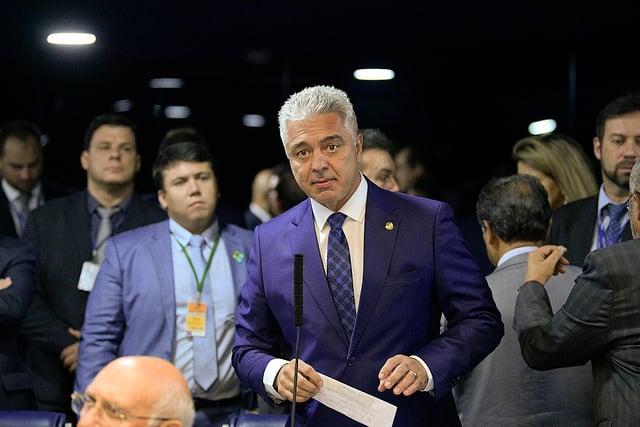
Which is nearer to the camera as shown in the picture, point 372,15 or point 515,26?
point 372,15

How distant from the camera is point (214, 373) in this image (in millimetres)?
4164

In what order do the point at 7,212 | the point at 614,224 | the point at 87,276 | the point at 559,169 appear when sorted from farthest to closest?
1. the point at 7,212
2. the point at 559,169
3. the point at 87,276
4. the point at 614,224

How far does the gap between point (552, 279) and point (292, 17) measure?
3.32 metres

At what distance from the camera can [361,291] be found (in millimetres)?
2869

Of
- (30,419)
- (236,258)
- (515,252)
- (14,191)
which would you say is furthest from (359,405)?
(14,191)

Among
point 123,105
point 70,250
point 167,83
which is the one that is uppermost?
point 167,83

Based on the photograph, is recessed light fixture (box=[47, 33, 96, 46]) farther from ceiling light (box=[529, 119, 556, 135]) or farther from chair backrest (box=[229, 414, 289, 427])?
chair backrest (box=[229, 414, 289, 427])

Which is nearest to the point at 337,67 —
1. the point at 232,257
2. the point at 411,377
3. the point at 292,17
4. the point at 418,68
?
the point at 418,68

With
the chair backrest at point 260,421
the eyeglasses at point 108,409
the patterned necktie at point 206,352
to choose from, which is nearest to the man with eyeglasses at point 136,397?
the eyeglasses at point 108,409

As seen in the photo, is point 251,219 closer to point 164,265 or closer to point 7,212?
point 7,212

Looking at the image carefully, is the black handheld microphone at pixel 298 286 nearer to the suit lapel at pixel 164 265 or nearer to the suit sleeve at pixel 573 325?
the suit sleeve at pixel 573 325

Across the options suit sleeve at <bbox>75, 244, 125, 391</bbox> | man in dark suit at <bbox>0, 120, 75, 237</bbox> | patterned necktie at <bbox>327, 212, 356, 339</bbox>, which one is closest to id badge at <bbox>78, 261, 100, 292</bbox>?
suit sleeve at <bbox>75, 244, 125, 391</bbox>

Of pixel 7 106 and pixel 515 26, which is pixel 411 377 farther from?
pixel 7 106

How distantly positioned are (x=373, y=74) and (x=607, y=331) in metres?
5.02
